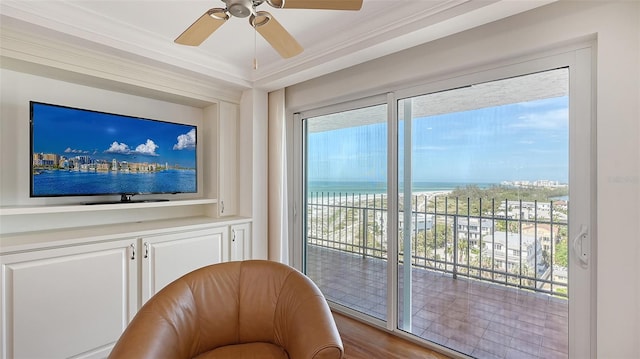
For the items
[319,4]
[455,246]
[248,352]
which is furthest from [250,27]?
[455,246]

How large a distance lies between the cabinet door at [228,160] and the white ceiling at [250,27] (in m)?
0.53

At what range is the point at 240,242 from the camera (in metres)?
2.98

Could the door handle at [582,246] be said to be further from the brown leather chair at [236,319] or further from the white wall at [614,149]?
the brown leather chair at [236,319]

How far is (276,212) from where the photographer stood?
10.4 ft

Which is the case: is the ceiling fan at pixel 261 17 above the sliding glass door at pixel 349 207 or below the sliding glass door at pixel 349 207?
above

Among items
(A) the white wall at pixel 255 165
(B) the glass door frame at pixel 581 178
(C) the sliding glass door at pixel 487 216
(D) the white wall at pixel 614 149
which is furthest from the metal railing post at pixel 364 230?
(D) the white wall at pixel 614 149

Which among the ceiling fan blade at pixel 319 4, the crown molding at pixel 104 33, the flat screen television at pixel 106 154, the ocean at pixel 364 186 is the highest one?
the crown molding at pixel 104 33

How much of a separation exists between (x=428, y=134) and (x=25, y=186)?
3.03 meters

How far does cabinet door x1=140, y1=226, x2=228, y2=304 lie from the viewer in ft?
7.57

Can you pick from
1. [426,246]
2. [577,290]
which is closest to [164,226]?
[426,246]

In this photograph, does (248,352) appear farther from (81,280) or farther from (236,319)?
(81,280)

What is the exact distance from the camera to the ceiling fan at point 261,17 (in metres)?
1.27

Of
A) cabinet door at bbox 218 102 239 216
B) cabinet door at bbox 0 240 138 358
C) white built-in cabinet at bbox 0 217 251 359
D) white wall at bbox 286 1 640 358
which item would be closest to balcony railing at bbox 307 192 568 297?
white wall at bbox 286 1 640 358

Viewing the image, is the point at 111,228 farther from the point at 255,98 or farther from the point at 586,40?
the point at 586,40
